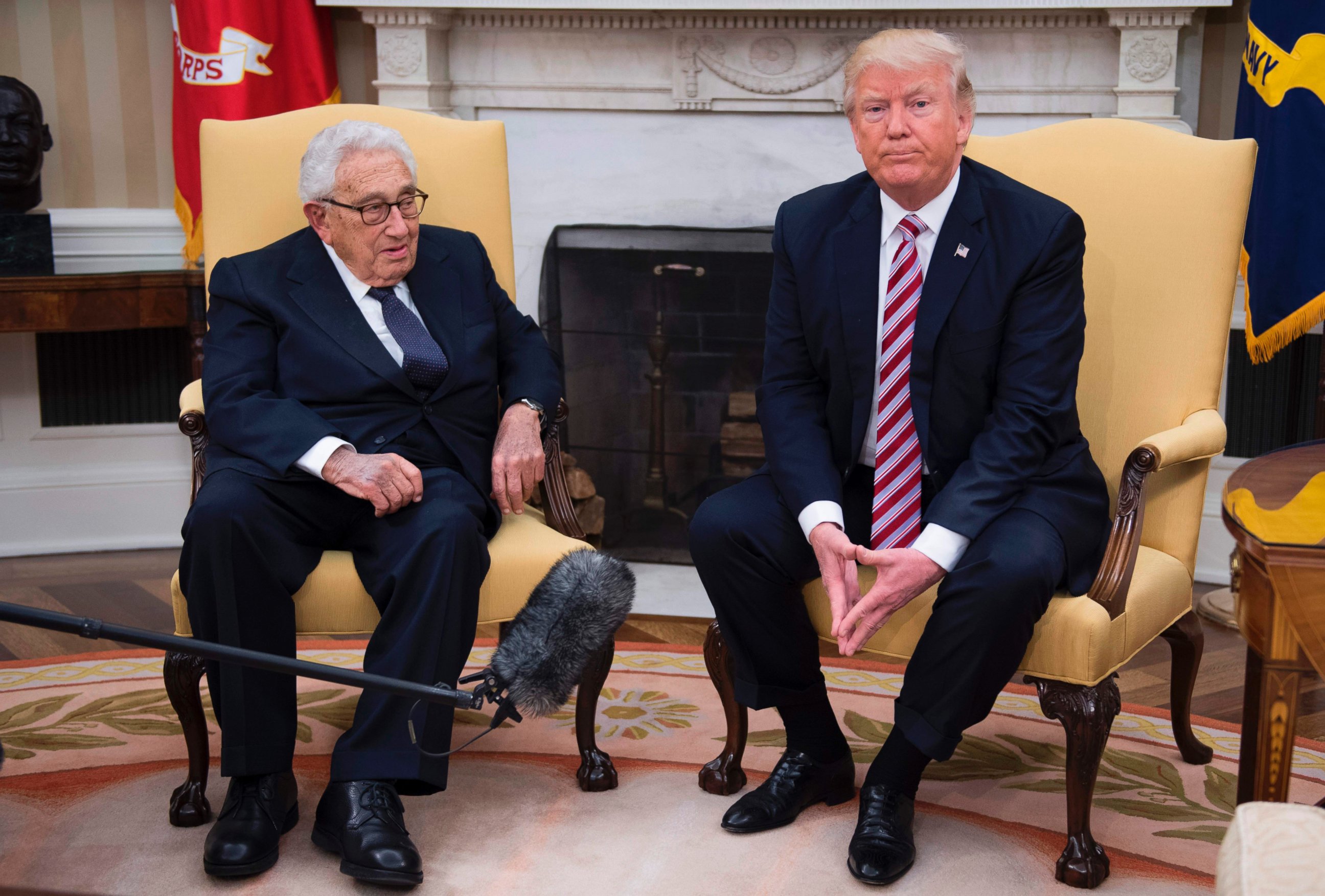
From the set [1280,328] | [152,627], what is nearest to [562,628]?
[152,627]

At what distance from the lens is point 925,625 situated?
1875 mm

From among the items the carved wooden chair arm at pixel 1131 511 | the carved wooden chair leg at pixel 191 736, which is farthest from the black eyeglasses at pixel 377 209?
the carved wooden chair arm at pixel 1131 511

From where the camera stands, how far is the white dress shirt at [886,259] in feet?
6.37

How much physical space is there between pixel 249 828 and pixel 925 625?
1059 mm

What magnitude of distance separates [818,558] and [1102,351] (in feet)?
2.21

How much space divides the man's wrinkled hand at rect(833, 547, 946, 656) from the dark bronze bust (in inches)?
102

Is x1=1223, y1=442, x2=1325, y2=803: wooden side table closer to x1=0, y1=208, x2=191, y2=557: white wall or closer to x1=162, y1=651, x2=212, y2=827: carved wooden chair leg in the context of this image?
x1=162, y1=651, x2=212, y2=827: carved wooden chair leg

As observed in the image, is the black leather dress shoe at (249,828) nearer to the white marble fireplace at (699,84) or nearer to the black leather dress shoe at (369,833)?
the black leather dress shoe at (369,833)

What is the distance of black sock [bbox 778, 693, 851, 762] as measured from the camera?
2.08 metres

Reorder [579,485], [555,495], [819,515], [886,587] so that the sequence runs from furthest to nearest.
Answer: [579,485]
[555,495]
[819,515]
[886,587]

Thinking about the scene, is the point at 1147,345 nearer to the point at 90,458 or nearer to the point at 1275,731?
the point at 1275,731

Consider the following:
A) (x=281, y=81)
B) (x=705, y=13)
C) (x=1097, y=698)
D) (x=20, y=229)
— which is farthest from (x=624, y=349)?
(x=1097, y=698)

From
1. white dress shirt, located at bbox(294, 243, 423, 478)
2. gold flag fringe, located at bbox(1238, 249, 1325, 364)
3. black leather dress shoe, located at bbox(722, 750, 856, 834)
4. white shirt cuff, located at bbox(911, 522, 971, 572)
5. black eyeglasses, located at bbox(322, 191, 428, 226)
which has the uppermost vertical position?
black eyeglasses, located at bbox(322, 191, 428, 226)

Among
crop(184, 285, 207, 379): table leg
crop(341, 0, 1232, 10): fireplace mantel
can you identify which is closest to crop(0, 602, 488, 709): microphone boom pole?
crop(184, 285, 207, 379): table leg
